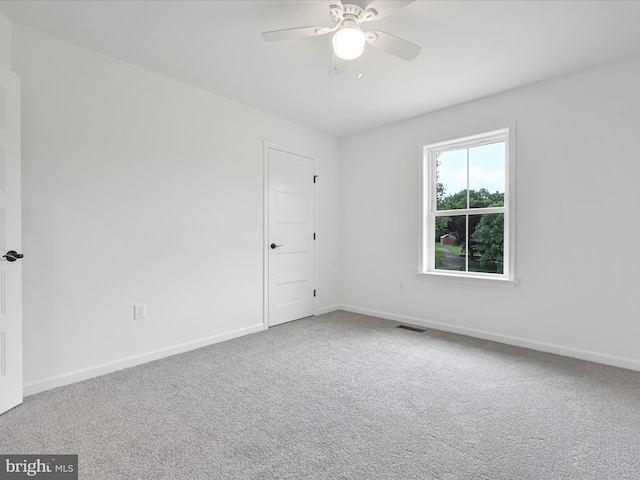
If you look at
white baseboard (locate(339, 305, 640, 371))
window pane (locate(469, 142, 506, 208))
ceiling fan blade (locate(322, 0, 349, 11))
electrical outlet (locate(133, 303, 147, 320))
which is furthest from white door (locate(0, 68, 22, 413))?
window pane (locate(469, 142, 506, 208))

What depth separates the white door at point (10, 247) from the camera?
200 cm

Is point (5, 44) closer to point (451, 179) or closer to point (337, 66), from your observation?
point (337, 66)

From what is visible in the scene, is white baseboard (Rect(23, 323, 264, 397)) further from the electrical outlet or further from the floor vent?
the floor vent

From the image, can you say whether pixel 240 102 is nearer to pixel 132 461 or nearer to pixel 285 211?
pixel 285 211

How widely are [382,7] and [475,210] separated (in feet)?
8.02

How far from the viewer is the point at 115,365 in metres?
2.66

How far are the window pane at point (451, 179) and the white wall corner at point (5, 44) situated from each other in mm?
3898

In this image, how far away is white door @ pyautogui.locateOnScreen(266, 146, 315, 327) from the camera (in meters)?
3.93

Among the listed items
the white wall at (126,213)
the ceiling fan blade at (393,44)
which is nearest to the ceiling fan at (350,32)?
the ceiling fan blade at (393,44)

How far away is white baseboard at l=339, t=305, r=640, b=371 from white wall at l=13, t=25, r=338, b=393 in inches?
70.4

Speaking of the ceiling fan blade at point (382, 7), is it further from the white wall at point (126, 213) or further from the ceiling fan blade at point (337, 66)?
the white wall at point (126, 213)

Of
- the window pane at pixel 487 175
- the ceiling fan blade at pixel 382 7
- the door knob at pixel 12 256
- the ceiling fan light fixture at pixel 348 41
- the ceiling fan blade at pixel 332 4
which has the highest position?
the ceiling fan blade at pixel 332 4

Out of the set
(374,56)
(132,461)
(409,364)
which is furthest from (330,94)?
(132,461)

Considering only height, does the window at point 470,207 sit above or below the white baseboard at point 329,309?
above
